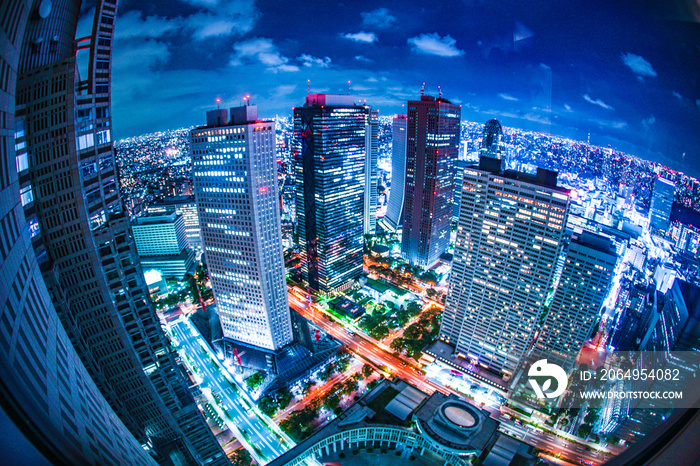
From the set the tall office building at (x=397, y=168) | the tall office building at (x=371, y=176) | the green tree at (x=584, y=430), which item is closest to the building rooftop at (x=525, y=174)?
the green tree at (x=584, y=430)

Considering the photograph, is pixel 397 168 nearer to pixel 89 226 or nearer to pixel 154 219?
pixel 154 219

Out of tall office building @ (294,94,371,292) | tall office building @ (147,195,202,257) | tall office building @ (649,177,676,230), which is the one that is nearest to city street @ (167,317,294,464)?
tall office building @ (294,94,371,292)

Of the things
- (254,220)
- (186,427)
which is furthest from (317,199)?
(186,427)

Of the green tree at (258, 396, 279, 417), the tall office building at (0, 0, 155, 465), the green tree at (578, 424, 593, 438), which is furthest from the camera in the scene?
the green tree at (258, 396, 279, 417)

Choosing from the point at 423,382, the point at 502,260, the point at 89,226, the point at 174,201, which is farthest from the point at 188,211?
the point at 502,260

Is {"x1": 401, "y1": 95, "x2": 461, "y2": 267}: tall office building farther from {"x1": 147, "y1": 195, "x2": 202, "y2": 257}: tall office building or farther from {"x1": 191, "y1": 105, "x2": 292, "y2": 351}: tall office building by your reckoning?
{"x1": 147, "y1": 195, "x2": 202, "y2": 257}: tall office building

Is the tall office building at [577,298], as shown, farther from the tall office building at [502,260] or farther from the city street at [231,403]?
the city street at [231,403]
